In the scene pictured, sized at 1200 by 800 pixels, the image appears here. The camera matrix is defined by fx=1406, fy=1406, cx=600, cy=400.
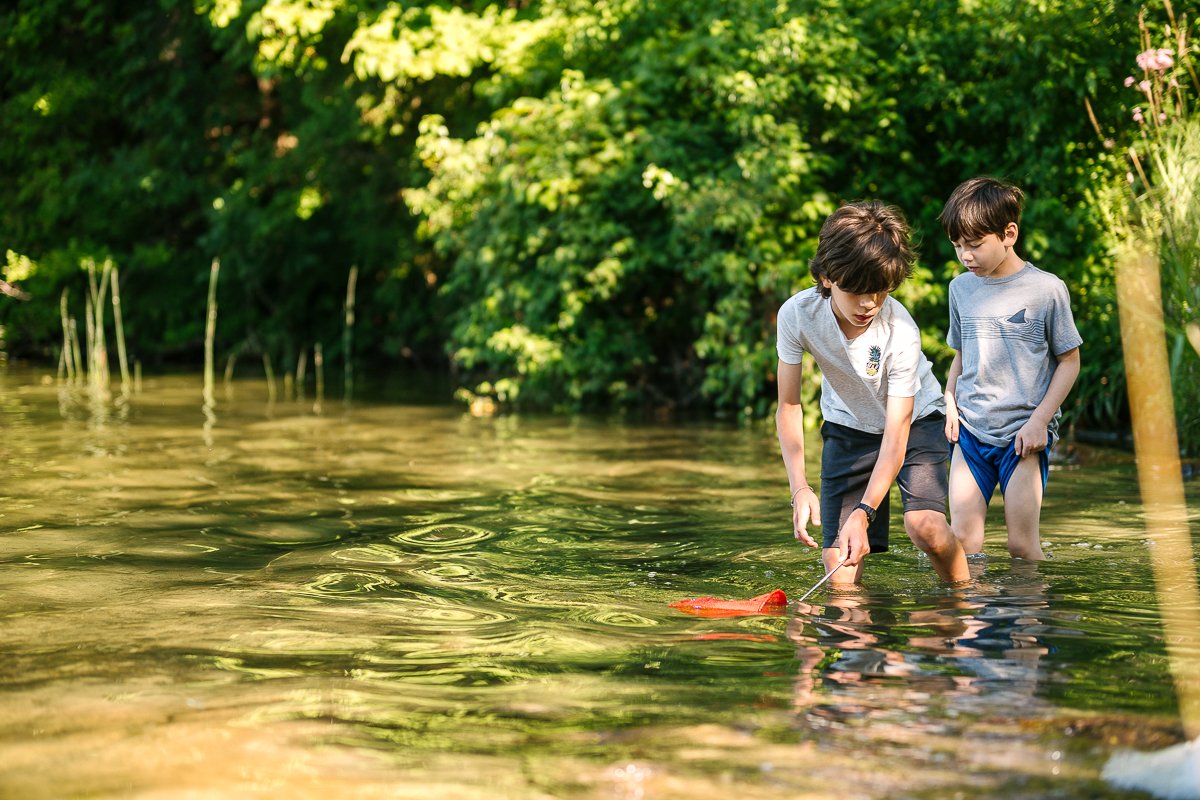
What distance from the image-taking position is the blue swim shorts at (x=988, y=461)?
580 cm

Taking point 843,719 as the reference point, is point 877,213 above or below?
above

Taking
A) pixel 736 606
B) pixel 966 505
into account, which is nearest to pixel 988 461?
pixel 966 505

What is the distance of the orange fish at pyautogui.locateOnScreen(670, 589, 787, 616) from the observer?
5184 mm

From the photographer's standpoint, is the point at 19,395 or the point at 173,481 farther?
the point at 19,395

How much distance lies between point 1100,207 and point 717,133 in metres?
3.90

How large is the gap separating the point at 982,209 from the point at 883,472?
124 centimetres

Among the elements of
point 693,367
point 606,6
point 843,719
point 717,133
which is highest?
point 606,6

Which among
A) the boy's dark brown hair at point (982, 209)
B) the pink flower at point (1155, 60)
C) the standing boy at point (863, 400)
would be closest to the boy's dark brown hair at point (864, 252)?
the standing boy at point (863, 400)

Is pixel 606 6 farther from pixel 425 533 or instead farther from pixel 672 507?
pixel 425 533

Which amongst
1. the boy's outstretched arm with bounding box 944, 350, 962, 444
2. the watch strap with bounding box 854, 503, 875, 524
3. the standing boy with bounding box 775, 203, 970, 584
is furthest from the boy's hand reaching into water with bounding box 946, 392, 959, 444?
the watch strap with bounding box 854, 503, 875, 524

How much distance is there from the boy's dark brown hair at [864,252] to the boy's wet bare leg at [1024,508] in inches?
49.6

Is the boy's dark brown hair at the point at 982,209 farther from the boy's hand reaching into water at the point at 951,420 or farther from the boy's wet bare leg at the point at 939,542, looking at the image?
the boy's wet bare leg at the point at 939,542

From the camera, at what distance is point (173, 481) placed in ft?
29.1

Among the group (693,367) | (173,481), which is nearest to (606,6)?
(693,367)
